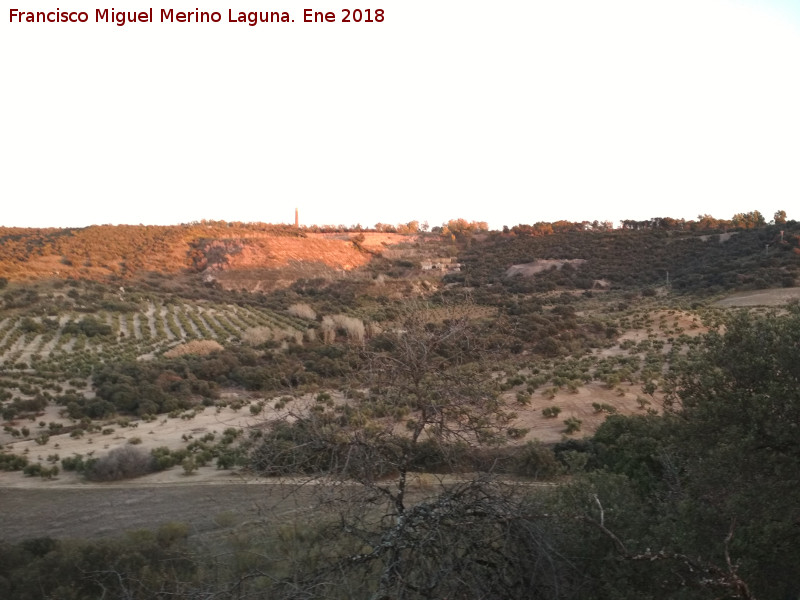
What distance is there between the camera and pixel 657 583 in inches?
224

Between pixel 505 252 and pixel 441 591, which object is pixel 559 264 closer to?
pixel 505 252

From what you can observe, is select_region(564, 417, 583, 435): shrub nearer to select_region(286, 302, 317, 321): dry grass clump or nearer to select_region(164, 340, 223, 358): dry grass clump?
select_region(164, 340, 223, 358): dry grass clump

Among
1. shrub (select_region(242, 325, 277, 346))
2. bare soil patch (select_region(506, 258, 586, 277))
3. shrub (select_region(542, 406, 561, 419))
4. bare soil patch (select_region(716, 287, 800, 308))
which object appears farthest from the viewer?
bare soil patch (select_region(506, 258, 586, 277))

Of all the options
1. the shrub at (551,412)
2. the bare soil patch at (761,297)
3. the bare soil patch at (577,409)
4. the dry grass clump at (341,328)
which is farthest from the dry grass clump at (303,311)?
the shrub at (551,412)

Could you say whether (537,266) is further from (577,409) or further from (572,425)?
(572,425)

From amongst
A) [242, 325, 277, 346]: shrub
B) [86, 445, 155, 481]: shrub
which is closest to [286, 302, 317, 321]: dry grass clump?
[242, 325, 277, 346]: shrub

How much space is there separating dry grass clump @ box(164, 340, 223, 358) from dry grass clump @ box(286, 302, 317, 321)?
12142 mm

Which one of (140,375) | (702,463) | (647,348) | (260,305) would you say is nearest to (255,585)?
(702,463)

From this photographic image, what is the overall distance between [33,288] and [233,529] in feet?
156

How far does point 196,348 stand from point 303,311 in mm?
14676

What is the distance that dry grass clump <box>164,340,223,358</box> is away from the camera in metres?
32.8

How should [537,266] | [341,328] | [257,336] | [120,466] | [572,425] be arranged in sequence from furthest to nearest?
[537,266]
[341,328]
[257,336]
[572,425]
[120,466]

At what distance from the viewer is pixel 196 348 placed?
110 feet

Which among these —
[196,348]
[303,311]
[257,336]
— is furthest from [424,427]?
[303,311]
